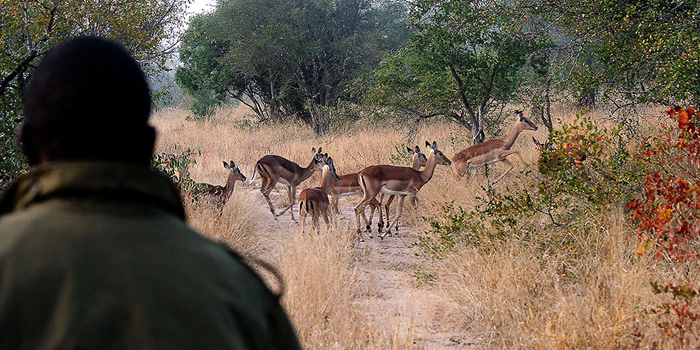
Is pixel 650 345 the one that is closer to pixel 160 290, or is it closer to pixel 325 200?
pixel 160 290

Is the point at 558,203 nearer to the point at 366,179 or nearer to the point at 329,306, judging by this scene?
the point at 329,306

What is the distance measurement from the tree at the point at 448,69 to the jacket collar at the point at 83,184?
9.82m

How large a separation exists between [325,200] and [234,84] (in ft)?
47.9

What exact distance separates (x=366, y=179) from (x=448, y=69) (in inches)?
167

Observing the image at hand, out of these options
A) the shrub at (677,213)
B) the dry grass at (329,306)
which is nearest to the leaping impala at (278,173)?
the dry grass at (329,306)

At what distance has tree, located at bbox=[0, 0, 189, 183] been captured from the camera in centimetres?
590

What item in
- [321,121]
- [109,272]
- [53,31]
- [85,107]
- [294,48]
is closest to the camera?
[109,272]

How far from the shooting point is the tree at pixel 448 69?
11000 mm

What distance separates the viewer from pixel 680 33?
632 centimetres

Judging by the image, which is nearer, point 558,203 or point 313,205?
point 558,203

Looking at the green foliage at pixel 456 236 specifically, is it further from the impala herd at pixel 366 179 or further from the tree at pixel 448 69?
the tree at pixel 448 69

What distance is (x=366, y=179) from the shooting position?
849 centimetres

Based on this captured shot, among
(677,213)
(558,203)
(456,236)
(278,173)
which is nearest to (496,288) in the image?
(456,236)

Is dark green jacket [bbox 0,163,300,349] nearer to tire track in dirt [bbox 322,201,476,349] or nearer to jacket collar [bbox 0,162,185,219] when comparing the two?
jacket collar [bbox 0,162,185,219]
